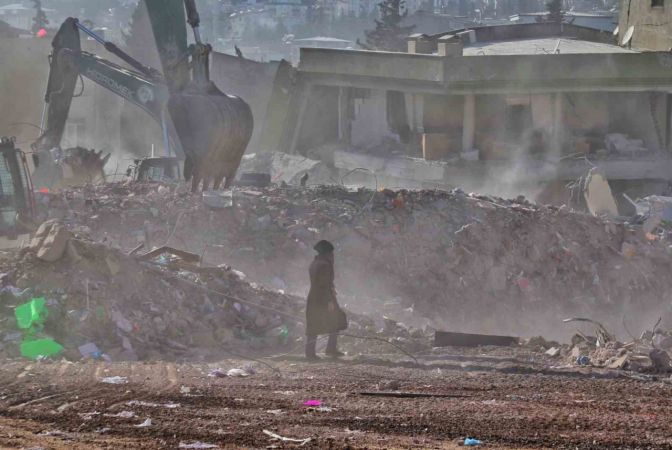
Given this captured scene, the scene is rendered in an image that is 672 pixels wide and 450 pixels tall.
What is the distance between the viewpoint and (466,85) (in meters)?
27.2

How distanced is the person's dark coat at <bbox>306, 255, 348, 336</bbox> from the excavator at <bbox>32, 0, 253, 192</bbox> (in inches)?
149

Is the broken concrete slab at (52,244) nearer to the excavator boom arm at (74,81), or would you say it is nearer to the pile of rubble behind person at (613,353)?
the pile of rubble behind person at (613,353)

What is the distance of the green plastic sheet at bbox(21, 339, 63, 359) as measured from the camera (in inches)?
448

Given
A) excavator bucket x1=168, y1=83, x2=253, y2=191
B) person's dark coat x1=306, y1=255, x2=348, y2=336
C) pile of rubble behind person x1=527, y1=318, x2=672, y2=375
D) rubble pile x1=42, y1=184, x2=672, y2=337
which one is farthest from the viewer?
rubble pile x1=42, y1=184, x2=672, y2=337

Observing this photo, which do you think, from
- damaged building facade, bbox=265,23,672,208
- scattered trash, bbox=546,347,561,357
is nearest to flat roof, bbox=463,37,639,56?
damaged building facade, bbox=265,23,672,208

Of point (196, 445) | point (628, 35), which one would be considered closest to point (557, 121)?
point (628, 35)

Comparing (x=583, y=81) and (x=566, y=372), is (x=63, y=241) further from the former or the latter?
(x=583, y=81)

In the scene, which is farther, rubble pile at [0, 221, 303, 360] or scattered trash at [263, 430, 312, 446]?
rubble pile at [0, 221, 303, 360]

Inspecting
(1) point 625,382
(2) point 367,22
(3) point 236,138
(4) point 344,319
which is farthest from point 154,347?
(2) point 367,22

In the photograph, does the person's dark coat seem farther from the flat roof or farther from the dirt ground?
the flat roof

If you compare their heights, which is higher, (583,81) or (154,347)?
(583,81)

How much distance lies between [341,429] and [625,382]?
348 cm

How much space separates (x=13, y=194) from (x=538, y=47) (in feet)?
64.5

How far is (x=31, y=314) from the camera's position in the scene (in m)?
11.8
